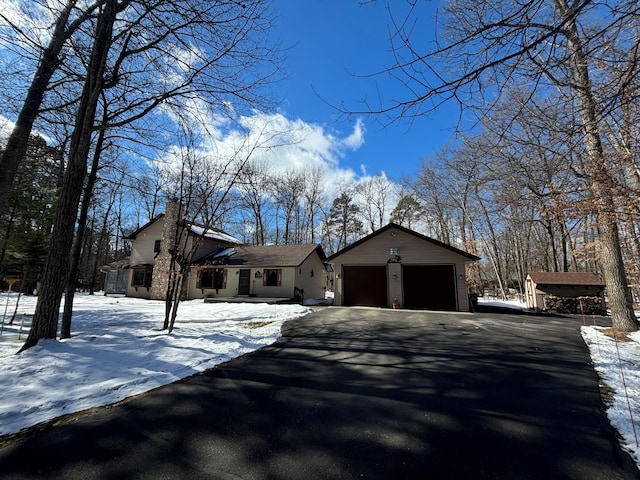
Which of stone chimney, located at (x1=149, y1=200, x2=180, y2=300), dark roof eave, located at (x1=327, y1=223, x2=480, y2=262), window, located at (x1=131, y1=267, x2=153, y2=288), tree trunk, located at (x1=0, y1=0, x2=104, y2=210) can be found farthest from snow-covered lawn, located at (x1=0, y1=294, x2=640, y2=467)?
window, located at (x1=131, y1=267, x2=153, y2=288)

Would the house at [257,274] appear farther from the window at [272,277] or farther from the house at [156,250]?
the house at [156,250]

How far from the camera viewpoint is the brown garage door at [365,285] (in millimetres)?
15328

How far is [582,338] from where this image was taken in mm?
7469

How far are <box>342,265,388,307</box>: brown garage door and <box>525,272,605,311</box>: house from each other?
312 inches

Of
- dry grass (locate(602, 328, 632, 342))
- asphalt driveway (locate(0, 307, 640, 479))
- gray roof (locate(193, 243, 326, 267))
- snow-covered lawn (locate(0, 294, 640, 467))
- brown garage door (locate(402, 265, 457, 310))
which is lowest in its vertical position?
asphalt driveway (locate(0, 307, 640, 479))

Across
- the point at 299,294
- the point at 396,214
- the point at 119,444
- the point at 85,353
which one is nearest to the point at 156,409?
the point at 119,444

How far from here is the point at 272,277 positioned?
1800cm

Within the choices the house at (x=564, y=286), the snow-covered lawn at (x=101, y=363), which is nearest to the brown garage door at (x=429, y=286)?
the house at (x=564, y=286)

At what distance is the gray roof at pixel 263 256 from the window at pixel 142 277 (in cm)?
424

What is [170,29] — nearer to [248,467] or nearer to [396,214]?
[248,467]

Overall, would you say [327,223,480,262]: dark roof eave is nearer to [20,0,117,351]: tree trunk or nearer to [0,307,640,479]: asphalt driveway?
[0,307,640,479]: asphalt driveway

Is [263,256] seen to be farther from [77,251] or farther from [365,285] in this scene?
[77,251]

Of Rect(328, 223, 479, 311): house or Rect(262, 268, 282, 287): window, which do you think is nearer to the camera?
Rect(328, 223, 479, 311): house

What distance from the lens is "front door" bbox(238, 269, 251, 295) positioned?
18.2 meters
